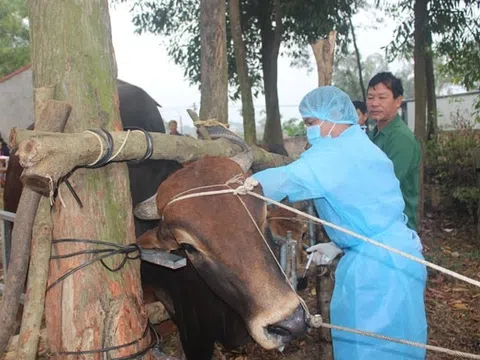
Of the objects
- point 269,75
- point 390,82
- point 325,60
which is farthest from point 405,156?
point 269,75

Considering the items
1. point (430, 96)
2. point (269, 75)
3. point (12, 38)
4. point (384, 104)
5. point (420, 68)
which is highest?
point (12, 38)

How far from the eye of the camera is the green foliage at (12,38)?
2961 cm

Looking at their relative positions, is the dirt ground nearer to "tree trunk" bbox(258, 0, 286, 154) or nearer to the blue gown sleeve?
the blue gown sleeve

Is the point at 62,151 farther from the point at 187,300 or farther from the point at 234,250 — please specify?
the point at 187,300

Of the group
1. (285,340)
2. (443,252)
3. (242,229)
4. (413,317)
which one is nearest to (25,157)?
(242,229)

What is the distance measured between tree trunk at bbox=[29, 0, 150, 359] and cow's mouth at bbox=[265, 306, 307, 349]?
21.6 inches

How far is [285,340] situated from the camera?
2.20 m

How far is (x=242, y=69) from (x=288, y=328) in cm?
771

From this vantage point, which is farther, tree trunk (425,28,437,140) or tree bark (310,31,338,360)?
tree trunk (425,28,437,140)

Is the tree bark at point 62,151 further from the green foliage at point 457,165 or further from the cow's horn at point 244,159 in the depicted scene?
the green foliage at point 457,165

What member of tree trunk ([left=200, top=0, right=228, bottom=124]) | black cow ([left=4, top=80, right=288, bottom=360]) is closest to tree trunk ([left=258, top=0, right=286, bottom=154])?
tree trunk ([left=200, top=0, right=228, bottom=124])

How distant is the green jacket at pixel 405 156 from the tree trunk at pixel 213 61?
251 centimetres

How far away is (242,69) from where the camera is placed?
9352 mm

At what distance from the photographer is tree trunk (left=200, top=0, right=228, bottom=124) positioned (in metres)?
6.12
